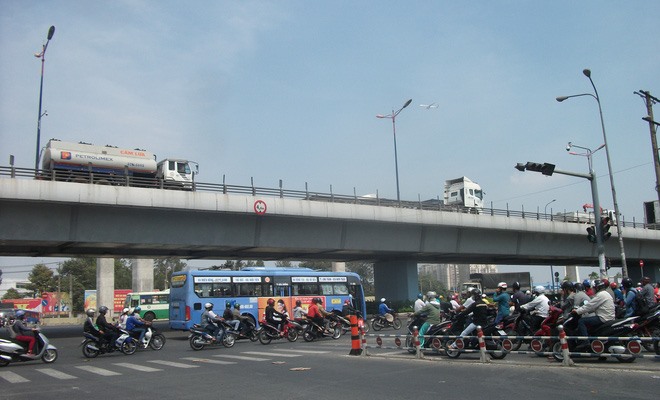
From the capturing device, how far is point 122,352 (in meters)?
17.6

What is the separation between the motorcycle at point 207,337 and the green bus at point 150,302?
27033mm

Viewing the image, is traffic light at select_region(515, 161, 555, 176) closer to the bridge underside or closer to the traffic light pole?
the traffic light pole

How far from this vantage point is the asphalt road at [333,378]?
8.59 meters

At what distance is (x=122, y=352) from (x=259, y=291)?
405 inches

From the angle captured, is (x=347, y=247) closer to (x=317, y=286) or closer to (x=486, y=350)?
(x=317, y=286)

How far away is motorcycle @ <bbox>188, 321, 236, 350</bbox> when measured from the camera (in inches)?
737

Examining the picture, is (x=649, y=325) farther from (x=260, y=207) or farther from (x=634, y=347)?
(x=260, y=207)

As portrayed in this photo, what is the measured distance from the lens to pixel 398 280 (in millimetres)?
42156

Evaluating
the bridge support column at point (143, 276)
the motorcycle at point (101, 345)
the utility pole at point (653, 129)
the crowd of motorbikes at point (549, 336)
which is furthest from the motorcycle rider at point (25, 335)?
the bridge support column at point (143, 276)

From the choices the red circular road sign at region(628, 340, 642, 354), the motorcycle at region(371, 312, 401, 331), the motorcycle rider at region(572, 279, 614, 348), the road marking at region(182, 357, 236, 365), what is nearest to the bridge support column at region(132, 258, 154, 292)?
the motorcycle at region(371, 312, 401, 331)

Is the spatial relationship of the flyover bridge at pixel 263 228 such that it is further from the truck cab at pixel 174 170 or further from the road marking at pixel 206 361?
the road marking at pixel 206 361

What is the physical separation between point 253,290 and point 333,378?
17.1 m

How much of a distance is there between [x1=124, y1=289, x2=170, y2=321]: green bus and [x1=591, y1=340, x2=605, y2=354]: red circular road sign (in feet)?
126

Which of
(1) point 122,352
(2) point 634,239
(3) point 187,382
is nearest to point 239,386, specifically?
(3) point 187,382
